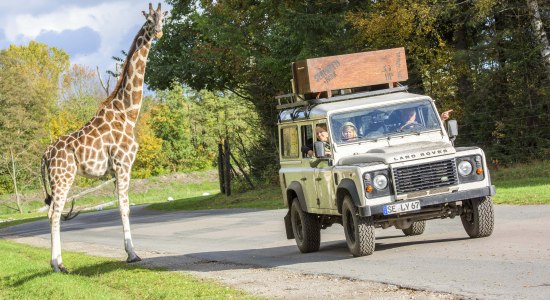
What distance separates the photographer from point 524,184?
25.2m

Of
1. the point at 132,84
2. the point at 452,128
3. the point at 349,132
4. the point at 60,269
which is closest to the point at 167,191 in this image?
the point at 132,84

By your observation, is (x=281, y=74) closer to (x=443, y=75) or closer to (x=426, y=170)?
(x=443, y=75)

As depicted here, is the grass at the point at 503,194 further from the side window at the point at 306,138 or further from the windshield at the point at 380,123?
the side window at the point at 306,138

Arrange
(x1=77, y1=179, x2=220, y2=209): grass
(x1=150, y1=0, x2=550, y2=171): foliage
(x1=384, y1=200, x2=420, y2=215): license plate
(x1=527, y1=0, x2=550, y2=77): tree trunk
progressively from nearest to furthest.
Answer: (x1=384, y1=200, x2=420, y2=215): license plate → (x1=527, y1=0, x2=550, y2=77): tree trunk → (x1=150, y1=0, x2=550, y2=171): foliage → (x1=77, y1=179, x2=220, y2=209): grass

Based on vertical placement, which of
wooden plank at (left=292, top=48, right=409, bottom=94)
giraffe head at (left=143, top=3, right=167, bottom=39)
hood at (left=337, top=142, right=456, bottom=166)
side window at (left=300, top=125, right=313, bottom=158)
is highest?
giraffe head at (left=143, top=3, right=167, bottom=39)

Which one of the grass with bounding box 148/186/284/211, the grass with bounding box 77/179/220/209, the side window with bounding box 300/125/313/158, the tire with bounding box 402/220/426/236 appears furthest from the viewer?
Result: the grass with bounding box 77/179/220/209

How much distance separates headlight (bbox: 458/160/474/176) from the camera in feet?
44.2

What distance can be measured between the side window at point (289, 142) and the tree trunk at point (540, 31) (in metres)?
15.0

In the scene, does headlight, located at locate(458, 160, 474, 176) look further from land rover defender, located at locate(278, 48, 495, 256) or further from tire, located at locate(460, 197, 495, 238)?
tire, located at locate(460, 197, 495, 238)

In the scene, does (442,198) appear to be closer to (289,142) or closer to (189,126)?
(289,142)

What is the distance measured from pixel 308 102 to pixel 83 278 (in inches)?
183

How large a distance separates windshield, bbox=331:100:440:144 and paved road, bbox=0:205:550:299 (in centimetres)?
179

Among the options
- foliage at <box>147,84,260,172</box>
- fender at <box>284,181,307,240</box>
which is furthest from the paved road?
foliage at <box>147,84,260,172</box>

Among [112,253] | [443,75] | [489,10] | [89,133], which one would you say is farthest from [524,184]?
[89,133]
